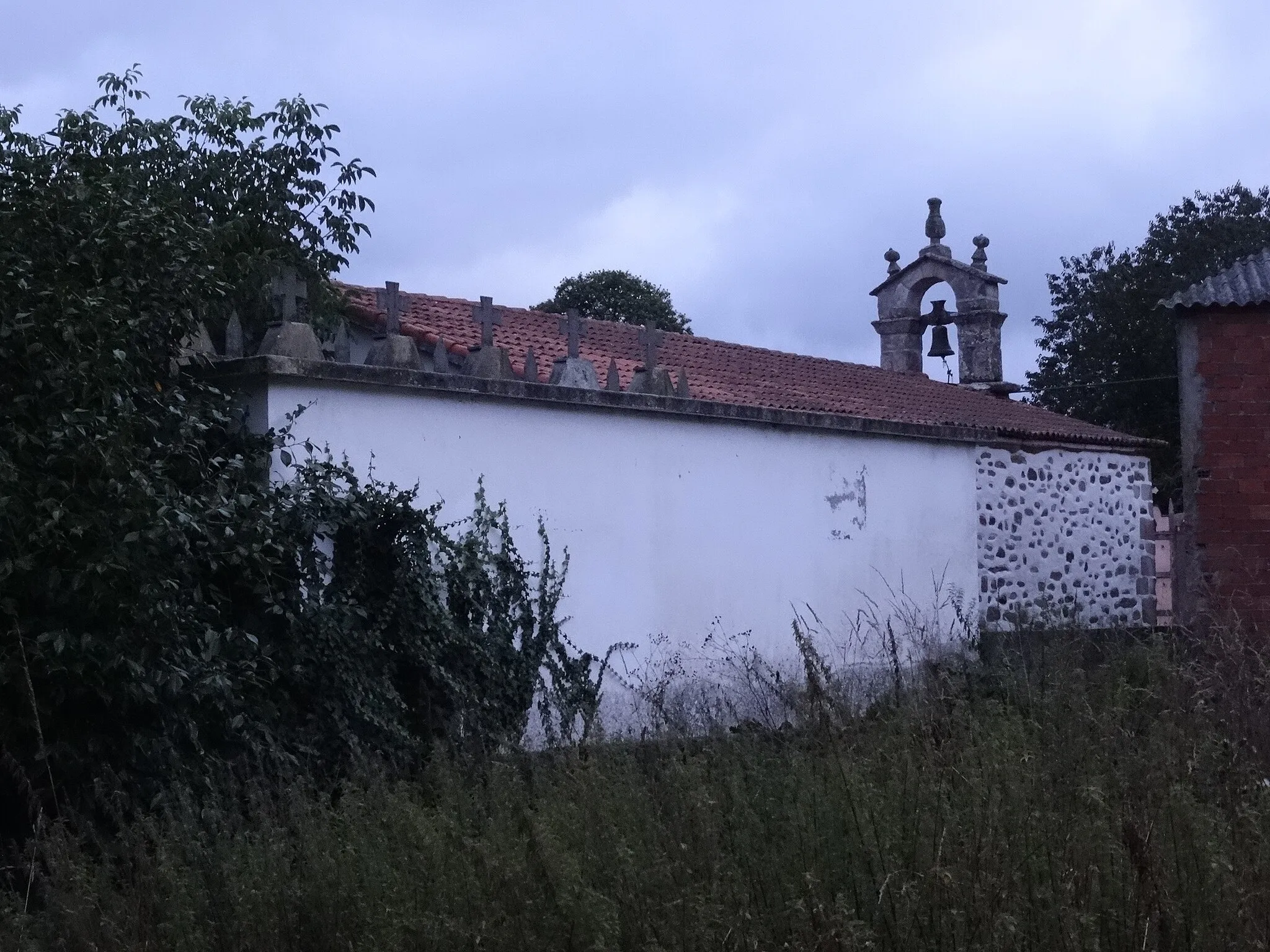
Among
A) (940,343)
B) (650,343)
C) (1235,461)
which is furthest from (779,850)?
(940,343)

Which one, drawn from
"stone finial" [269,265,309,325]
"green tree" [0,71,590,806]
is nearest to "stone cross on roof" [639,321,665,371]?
"green tree" [0,71,590,806]

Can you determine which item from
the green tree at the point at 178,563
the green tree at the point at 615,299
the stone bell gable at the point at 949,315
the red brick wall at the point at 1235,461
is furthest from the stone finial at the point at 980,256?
the green tree at the point at 615,299

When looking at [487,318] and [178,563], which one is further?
[487,318]

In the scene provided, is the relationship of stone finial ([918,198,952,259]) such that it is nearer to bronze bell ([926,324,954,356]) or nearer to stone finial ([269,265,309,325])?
bronze bell ([926,324,954,356])

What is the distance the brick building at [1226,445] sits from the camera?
13047 millimetres

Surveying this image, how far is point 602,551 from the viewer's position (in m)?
9.43

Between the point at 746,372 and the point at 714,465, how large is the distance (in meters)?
4.43

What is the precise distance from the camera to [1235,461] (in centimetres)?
1319

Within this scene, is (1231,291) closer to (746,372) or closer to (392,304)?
(746,372)

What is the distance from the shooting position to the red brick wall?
13.0 m

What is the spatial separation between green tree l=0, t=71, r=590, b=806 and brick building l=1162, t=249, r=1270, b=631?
740 cm

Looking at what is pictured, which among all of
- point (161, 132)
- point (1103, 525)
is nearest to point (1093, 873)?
point (161, 132)

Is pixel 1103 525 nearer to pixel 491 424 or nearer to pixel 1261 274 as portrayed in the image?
pixel 1261 274

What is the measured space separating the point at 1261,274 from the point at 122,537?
11501mm
